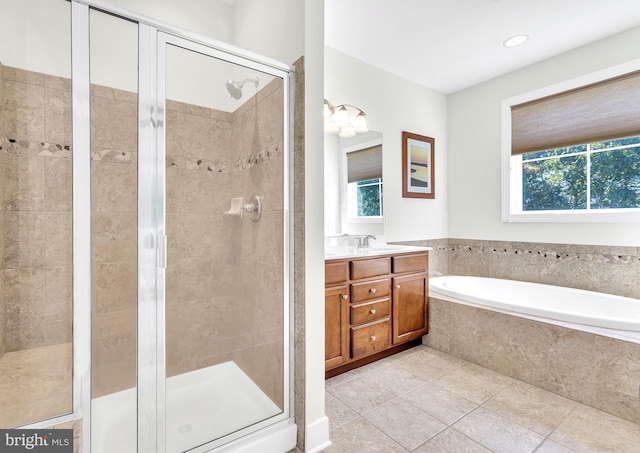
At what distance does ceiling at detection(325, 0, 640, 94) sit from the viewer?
2.25 meters

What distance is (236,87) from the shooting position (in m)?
1.65

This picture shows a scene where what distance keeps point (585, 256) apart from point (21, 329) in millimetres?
3836

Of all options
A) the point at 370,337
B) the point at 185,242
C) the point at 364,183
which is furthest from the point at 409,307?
the point at 185,242

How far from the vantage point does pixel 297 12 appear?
1.62 meters

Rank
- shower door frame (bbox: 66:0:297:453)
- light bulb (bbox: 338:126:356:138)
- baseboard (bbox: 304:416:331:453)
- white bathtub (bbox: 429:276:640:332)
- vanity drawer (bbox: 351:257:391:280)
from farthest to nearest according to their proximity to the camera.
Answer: light bulb (bbox: 338:126:356:138) < vanity drawer (bbox: 351:257:391:280) < white bathtub (bbox: 429:276:640:332) < baseboard (bbox: 304:416:331:453) < shower door frame (bbox: 66:0:297:453)

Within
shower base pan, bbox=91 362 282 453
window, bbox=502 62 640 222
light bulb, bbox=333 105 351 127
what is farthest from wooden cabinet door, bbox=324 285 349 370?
window, bbox=502 62 640 222

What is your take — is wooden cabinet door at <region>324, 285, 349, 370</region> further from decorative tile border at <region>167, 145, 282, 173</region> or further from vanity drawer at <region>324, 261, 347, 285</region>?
decorative tile border at <region>167, 145, 282, 173</region>

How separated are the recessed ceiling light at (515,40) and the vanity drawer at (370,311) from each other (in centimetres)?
Result: 233

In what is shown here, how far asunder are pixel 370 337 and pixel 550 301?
1.77 metres

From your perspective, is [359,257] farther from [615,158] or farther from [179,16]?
[615,158]

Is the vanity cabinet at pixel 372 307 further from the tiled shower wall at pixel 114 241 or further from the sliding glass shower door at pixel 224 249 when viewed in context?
the tiled shower wall at pixel 114 241

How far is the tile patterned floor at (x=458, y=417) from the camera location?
1619 millimetres

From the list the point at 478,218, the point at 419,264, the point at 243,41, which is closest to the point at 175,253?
the point at 243,41

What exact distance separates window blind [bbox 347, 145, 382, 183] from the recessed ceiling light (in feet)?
4.29
